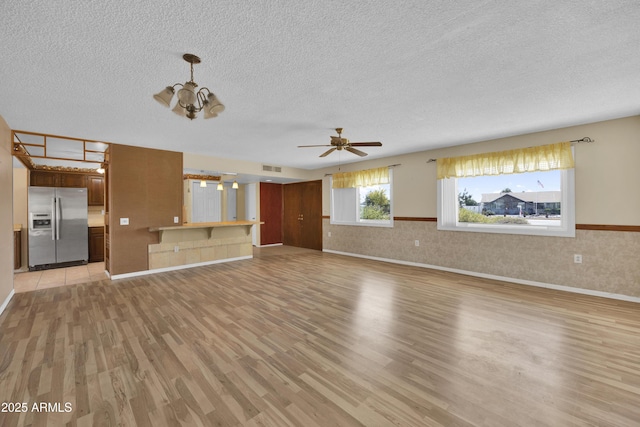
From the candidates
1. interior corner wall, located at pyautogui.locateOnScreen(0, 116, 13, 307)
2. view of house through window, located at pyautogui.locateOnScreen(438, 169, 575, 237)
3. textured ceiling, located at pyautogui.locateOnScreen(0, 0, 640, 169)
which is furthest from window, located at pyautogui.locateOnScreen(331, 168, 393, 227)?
interior corner wall, located at pyautogui.locateOnScreen(0, 116, 13, 307)

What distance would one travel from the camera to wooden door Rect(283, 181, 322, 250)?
7656 millimetres

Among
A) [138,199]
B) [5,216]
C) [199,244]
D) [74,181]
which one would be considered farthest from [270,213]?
[5,216]

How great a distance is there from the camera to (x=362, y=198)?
6645mm

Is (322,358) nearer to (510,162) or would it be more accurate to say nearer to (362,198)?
(510,162)

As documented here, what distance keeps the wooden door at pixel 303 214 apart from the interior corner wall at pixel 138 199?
358 centimetres

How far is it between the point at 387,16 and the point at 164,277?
4959 mm

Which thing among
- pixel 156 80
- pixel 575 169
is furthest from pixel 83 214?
pixel 575 169

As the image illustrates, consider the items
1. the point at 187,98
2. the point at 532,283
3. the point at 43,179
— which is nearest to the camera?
the point at 187,98

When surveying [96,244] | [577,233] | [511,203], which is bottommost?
[96,244]

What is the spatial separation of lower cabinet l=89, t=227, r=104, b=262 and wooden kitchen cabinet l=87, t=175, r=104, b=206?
2.08ft

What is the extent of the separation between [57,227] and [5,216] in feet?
8.54

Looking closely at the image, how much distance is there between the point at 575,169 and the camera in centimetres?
375

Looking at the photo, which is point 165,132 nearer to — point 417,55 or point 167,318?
point 167,318

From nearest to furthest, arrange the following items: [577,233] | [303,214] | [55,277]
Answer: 1. [577,233]
2. [55,277]
3. [303,214]
